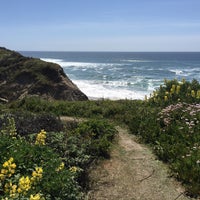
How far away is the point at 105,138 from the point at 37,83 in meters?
11.7

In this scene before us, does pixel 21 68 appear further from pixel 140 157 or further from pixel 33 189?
pixel 33 189

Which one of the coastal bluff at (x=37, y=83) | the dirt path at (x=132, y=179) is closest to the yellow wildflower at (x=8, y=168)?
the dirt path at (x=132, y=179)

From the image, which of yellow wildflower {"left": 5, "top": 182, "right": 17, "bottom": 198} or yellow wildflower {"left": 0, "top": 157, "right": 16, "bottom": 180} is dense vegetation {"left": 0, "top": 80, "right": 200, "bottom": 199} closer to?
yellow wildflower {"left": 5, "top": 182, "right": 17, "bottom": 198}

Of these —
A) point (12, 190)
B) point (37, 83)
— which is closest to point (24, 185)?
point (12, 190)

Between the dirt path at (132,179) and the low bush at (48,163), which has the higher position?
the low bush at (48,163)

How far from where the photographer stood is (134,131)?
10875 millimetres

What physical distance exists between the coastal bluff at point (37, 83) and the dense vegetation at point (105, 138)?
5.35 m

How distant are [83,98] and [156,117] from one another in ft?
30.2

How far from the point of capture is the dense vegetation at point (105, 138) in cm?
573

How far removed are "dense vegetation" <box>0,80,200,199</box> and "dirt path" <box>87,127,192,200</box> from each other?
253 mm

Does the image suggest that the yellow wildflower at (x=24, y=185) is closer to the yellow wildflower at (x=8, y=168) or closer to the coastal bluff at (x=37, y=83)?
the yellow wildflower at (x=8, y=168)

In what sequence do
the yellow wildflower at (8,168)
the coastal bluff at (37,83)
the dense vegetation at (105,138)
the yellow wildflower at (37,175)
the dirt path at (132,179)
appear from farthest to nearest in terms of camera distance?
the coastal bluff at (37,83)
the dirt path at (132,179)
the dense vegetation at (105,138)
the yellow wildflower at (37,175)
the yellow wildflower at (8,168)

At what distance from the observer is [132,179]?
24.6 ft

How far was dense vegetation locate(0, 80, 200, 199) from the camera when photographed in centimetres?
573
